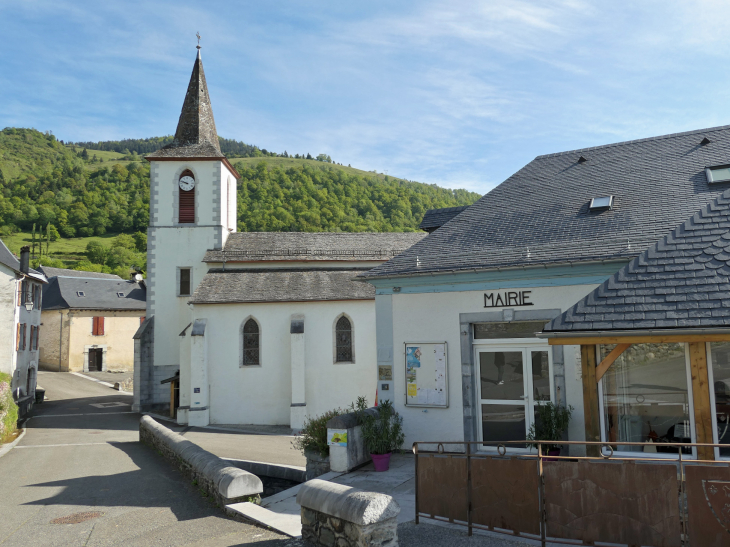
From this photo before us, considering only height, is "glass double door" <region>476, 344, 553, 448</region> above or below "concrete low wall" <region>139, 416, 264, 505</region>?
above

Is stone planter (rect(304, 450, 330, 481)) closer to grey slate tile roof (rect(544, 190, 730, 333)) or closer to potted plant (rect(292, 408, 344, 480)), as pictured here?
potted plant (rect(292, 408, 344, 480))

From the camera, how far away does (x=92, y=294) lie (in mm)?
45594

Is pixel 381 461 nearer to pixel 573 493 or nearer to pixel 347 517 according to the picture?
pixel 347 517

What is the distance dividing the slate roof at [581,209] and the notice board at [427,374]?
1.42 metres

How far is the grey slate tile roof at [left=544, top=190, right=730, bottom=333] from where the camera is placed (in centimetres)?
612

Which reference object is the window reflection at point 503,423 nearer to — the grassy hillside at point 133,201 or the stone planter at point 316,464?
the stone planter at point 316,464

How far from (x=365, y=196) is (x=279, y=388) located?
49761 millimetres

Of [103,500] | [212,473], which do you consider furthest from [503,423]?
[103,500]

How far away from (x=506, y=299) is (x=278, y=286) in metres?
14.3

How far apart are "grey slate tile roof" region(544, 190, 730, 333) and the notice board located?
3.67 m

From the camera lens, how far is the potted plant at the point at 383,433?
899 cm

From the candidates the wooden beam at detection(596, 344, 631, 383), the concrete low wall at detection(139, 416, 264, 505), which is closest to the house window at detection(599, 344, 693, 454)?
the wooden beam at detection(596, 344, 631, 383)

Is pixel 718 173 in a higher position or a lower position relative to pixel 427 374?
higher

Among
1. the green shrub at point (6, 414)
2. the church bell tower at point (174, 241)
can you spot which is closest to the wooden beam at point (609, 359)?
the green shrub at point (6, 414)
